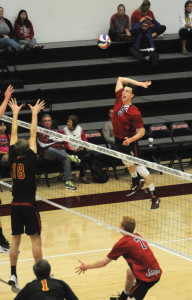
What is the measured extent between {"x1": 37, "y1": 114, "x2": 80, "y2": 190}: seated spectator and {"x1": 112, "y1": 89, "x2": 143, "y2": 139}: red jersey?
2.79 meters

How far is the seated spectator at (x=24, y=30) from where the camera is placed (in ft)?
60.2

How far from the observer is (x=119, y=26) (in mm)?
19359

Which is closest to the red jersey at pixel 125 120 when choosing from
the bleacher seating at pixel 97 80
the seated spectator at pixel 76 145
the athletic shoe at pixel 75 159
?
the athletic shoe at pixel 75 159

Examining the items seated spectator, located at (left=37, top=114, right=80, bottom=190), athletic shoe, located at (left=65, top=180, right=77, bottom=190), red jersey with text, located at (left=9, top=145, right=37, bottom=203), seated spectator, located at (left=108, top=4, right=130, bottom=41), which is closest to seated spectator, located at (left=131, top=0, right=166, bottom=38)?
seated spectator, located at (left=108, top=4, right=130, bottom=41)

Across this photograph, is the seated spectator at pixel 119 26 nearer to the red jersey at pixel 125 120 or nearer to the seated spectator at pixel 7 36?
the seated spectator at pixel 7 36

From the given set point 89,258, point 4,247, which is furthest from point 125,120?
point 4,247

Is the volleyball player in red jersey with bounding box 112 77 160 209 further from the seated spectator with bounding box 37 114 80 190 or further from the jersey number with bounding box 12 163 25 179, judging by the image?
the jersey number with bounding box 12 163 25 179

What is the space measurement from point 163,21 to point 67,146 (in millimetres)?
7364

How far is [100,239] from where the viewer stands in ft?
37.9

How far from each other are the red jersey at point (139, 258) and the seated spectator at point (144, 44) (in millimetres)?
10821

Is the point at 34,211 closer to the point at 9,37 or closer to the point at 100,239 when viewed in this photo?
the point at 100,239

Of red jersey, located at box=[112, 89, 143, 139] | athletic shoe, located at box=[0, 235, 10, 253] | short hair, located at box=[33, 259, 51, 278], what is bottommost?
athletic shoe, located at box=[0, 235, 10, 253]

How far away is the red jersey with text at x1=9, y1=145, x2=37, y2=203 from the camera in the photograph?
8984 mm

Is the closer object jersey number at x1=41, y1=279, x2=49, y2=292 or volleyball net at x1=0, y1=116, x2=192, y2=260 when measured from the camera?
jersey number at x1=41, y1=279, x2=49, y2=292
